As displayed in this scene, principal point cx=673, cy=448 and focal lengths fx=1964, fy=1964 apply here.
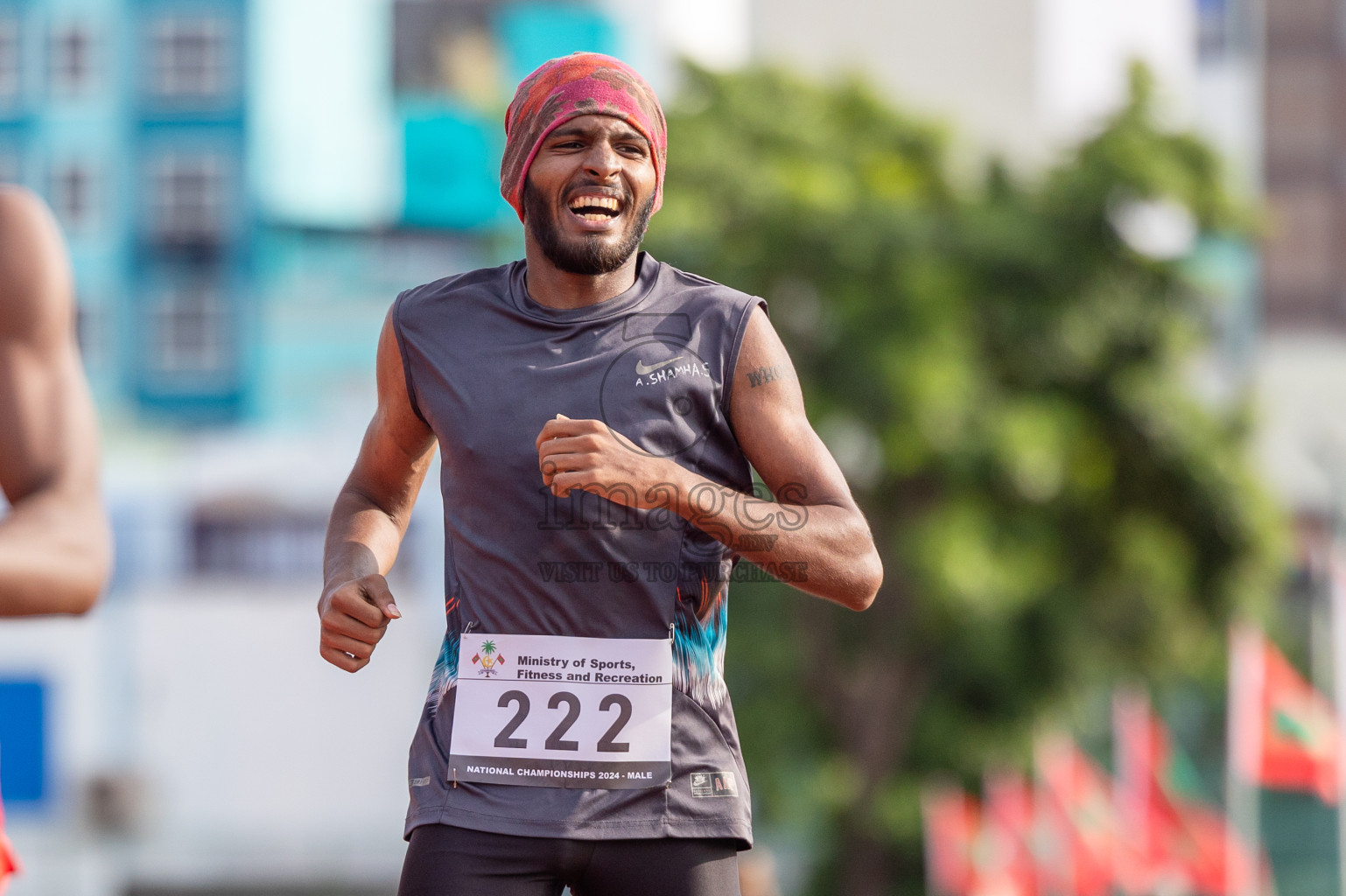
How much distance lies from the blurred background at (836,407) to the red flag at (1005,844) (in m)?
0.04

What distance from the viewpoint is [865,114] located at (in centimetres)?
1764

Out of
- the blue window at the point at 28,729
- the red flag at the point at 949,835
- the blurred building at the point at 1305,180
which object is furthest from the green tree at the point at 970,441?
the blurred building at the point at 1305,180

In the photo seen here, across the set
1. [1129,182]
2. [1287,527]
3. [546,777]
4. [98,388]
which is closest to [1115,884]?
[1287,527]

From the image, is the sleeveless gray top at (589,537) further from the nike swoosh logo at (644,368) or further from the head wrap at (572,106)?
the head wrap at (572,106)

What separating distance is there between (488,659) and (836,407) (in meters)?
12.2

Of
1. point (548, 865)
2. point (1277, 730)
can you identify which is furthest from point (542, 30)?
point (548, 865)

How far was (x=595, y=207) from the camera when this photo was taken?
2.90 m

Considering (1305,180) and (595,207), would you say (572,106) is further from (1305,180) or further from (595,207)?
(1305,180)

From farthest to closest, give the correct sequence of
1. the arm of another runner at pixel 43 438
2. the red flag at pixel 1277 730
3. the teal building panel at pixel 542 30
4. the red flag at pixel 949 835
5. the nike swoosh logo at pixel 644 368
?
the teal building panel at pixel 542 30 → the red flag at pixel 949 835 → the red flag at pixel 1277 730 → the nike swoosh logo at pixel 644 368 → the arm of another runner at pixel 43 438

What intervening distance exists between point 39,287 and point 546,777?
102cm

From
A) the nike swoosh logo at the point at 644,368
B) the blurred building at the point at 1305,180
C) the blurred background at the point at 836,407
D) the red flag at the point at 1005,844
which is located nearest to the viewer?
the nike swoosh logo at the point at 644,368

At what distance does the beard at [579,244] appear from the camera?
9.53ft

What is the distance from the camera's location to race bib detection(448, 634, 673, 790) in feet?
9.21

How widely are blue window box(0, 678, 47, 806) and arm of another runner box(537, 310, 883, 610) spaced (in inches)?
981
